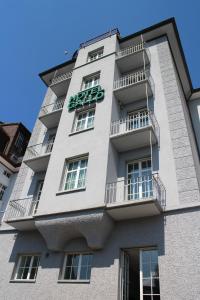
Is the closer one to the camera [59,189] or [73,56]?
[59,189]

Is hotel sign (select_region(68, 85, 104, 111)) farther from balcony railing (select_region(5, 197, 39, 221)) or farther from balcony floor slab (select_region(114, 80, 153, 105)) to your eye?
balcony railing (select_region(5, 197, 39, 221))

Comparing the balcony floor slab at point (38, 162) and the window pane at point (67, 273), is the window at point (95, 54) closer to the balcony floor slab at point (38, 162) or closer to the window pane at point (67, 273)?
the balcony floor slab at point (38, 162)

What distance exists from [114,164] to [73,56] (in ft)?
43.9

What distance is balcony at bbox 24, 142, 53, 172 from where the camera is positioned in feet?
50.2

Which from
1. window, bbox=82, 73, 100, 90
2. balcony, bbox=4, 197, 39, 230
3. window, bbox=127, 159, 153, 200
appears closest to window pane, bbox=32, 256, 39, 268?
balcony, bbox=4, 197, 39, 230

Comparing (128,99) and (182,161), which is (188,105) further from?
(182,161)

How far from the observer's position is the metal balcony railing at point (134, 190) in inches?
444

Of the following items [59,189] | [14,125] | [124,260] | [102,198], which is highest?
[14,125]

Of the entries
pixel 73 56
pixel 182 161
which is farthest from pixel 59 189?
pixel 73 56

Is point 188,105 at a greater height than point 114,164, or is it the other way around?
point 188,105

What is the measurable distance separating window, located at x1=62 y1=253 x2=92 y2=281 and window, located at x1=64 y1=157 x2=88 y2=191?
3.08 metres

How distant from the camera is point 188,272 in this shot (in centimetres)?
887

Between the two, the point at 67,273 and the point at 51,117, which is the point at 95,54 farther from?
the point at 67,273

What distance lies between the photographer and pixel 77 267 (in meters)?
11.2
